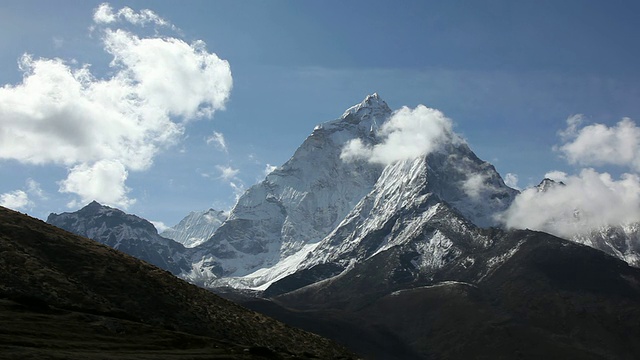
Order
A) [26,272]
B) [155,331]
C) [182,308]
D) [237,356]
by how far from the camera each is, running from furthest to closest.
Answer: [182,308] < [26,272] < [155,331] < [237,356]

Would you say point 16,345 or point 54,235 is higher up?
point 54,235

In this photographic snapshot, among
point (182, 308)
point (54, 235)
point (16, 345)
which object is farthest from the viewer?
point (54, 235)

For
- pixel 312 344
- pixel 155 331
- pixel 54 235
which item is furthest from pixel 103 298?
pixel 312 344

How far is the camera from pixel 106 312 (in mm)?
94500

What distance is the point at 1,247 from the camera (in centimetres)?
10662

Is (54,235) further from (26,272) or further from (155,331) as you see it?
(155,331)

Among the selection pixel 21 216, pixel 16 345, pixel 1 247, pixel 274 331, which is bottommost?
pixel 16 345

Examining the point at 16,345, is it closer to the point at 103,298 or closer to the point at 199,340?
the point at 199,340

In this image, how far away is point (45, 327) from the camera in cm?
7469

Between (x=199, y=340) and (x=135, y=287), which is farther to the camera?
(x=135, y=287)

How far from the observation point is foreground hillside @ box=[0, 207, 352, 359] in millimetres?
72375

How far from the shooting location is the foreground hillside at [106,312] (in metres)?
72.4

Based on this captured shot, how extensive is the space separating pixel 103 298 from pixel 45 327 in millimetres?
28566

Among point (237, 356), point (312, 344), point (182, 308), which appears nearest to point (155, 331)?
point (237, 356)
